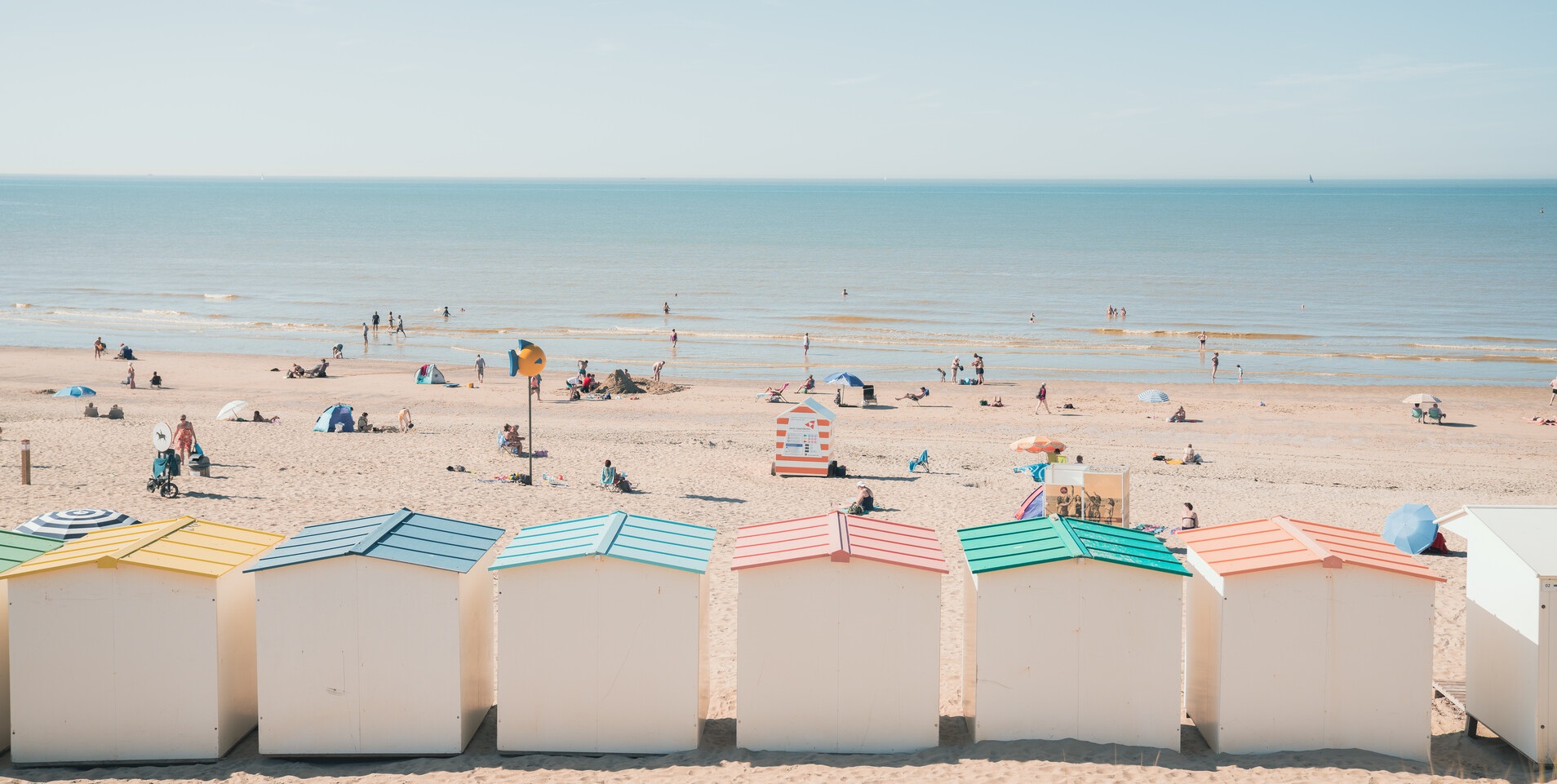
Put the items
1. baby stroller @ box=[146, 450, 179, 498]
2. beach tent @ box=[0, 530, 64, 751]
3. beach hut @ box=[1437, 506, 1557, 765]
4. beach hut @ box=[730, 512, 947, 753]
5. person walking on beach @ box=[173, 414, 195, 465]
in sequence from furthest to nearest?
person walking on beach @ box=[173, 414, 195, 465]
baby stroller @ box=[146, 450, 179, 498]
beach tent @ box=[0, 530, 64, 751]
beach hut @ box=[730, 512, 947, 753]
beach hut @ box=[1437, 506, 1557, 765]

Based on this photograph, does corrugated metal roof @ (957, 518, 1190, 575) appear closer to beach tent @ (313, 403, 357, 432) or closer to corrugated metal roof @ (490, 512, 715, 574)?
corrugated metal roof @ (490, 512, 715, 574)

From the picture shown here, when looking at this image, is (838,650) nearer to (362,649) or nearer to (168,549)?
(362,649)

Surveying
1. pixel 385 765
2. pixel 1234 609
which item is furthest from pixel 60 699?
pixel 1234 609

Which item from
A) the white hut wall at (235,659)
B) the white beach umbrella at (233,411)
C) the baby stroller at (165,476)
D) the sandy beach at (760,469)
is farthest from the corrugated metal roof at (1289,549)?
the white beach umbrella at (233,411)

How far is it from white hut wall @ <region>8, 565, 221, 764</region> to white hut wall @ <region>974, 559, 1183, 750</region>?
5.59m

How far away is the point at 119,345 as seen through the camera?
46906mm

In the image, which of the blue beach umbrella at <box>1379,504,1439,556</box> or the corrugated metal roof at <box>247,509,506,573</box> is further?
the blue beach umbrella at <box>1379,504,1439,556</box>

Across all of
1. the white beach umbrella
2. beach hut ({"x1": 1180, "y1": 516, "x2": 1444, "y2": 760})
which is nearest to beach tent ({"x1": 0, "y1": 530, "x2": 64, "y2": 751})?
beach hut ({"x1": 1180, "y1": 516, "x2": 1444, "y2": 760})

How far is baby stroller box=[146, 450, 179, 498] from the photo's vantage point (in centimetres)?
1848

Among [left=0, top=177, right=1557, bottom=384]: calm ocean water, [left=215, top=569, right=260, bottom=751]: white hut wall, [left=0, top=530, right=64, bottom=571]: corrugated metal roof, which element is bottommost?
[left=215, top=569, right=260, bottom=751]: white hut wall

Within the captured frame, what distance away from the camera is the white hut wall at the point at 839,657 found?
345 inches

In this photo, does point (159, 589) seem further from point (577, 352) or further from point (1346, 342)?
point (1346, 342)

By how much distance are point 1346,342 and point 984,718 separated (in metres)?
43.4

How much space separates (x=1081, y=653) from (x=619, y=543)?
346 centimetres
